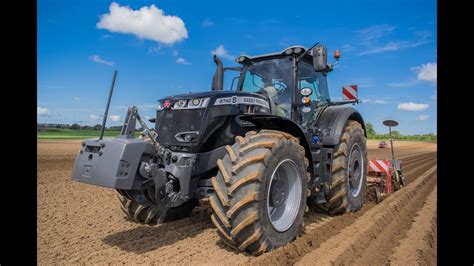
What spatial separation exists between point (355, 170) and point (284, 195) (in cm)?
265

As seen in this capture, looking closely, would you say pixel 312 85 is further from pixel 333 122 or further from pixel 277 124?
pixel 277 124

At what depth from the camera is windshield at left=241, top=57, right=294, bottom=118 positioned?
5445 mm

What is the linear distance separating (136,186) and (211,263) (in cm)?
109

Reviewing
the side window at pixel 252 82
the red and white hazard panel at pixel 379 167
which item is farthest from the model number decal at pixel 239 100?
the red and white hazard panel at pixel 379 167

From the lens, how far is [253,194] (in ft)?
11.2

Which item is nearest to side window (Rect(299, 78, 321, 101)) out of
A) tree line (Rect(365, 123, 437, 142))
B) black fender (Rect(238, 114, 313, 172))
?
black fender (Rect(238, 114, 313, 172))

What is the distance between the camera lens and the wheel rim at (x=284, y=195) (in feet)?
13.1

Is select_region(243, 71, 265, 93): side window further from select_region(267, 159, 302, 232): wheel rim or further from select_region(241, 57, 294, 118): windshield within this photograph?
select_region(267, 159, 302, 232): wheel rim

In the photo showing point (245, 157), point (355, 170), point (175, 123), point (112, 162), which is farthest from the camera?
point (355, 170)

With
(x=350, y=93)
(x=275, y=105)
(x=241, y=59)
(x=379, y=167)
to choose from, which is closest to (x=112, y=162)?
(x=275, y=105)

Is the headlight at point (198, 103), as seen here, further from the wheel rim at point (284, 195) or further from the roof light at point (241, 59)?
the roof light at point (241, 59)

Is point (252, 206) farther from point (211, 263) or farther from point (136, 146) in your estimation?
point (136, 146)

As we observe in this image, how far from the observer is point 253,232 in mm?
3453

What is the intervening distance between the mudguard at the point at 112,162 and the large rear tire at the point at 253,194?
2.70ft
